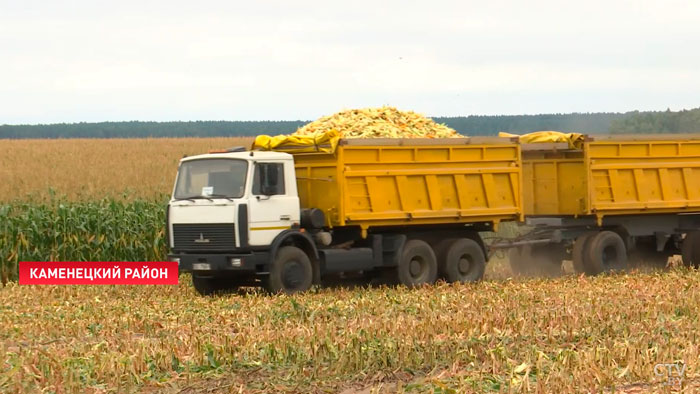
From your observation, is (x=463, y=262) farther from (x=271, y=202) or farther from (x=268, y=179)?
(x=268, y=179)

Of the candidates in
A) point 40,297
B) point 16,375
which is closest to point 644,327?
point 16,375

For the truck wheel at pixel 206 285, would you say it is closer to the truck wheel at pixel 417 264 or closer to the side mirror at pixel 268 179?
the side mirror at pixel 268 179

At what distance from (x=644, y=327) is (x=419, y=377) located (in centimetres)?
336

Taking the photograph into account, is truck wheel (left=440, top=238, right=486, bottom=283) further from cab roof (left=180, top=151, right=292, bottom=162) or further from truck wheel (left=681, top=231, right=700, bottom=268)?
truck wheel (left=681, top=231, right=700, bottom=268)

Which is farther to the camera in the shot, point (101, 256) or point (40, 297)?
point (101, 256)

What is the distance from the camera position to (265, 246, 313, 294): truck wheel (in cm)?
1758

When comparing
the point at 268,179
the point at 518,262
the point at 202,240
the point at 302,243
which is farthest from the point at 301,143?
the point at 518,262

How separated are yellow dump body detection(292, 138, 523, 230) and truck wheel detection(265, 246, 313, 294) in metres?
0.90

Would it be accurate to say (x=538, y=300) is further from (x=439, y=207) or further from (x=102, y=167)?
(x=102, y=167)

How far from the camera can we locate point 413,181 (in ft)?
62.9

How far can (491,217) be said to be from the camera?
2028 cm

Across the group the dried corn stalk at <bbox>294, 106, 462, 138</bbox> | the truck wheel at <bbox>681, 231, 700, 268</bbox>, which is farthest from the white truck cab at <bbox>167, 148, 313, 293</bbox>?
the truck wheel at <bbox>681, 231, 700, 268</bbox>

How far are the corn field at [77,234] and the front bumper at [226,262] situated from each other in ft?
15.3

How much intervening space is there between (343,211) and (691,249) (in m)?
8.18
